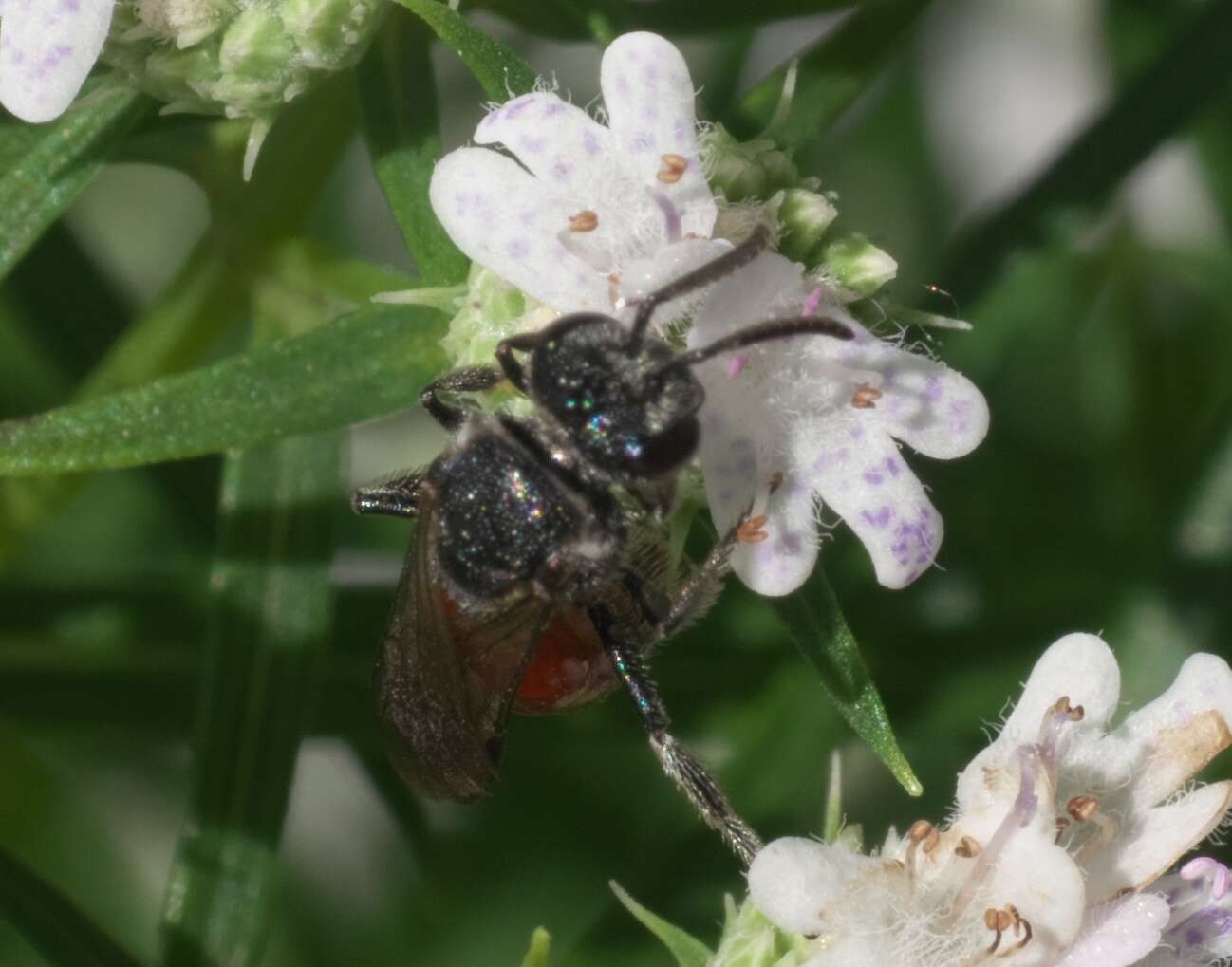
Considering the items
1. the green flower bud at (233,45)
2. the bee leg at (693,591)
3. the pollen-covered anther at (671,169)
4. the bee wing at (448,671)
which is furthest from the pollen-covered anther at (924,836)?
the green flower bud at (233,45)

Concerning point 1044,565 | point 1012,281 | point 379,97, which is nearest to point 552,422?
point 379,97

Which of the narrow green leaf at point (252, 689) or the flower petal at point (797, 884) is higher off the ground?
the flower petal at point (797, 884)

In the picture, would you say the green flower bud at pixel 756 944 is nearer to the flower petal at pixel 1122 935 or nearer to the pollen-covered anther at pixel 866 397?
the flower petal at pixel 1122 935

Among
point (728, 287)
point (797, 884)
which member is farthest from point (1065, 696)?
point (728, 287)

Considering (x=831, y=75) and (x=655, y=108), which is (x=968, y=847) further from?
(x=831, y=75)

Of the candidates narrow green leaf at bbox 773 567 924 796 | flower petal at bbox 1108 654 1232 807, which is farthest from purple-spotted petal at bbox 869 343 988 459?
flower petal at bbox 1108 654 1232 807

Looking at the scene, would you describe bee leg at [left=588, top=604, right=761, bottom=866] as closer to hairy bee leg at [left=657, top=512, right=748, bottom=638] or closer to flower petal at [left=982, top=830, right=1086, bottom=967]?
hairy bee leg at [left=657, top=512, right=748, bottom=638]
